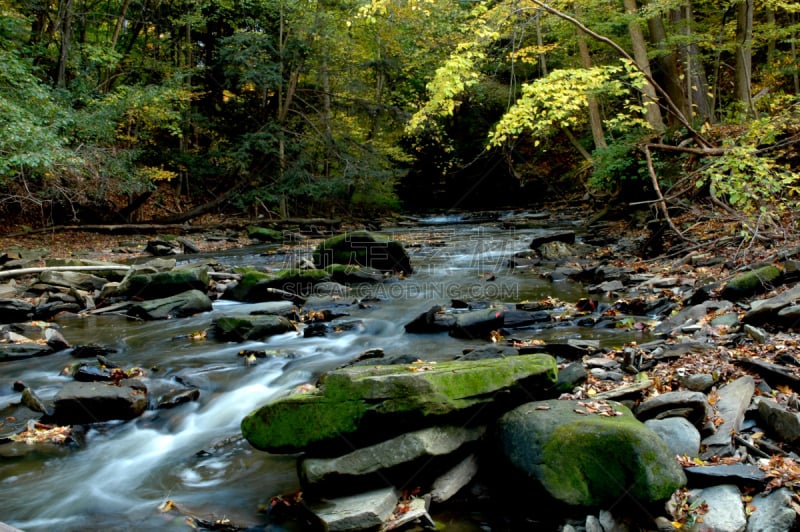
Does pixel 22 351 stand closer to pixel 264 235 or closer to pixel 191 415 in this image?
pixel 191 415

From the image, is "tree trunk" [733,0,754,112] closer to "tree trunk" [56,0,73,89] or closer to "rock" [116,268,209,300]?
"rock" [116,268,209,300]

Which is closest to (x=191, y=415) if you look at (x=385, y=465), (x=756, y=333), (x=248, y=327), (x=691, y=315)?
(x=248, y=327)

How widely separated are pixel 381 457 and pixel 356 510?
0.41m

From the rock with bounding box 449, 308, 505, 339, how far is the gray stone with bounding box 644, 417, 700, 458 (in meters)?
3.69

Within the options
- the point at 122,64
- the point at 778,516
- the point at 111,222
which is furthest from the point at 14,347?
the point at 122,64

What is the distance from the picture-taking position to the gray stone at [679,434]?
3.86 metres

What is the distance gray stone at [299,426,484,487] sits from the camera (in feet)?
12.6

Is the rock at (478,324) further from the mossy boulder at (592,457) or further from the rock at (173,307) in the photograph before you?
the rock at (173,307)

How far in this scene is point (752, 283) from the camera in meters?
7.41

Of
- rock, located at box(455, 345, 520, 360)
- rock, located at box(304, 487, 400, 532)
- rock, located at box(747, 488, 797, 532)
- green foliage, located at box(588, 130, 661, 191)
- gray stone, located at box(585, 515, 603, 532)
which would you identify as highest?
green foliage, located at box(588, 130, 661, 191)


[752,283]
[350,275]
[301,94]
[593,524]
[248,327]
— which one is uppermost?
[301,94]

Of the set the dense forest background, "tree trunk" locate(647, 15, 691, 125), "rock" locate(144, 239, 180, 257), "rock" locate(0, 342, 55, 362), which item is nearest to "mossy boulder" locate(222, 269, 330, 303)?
"rock" locate(0, 342, 55, 362)

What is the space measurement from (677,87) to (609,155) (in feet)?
12.5

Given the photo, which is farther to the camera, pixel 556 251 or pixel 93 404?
pixel 556 251
